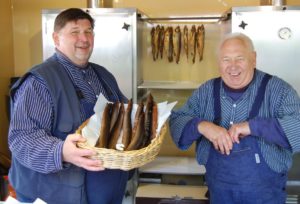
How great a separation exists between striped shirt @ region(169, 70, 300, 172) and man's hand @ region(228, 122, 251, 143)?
0.36ft

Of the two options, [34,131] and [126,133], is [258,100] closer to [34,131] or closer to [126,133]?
[126,133]

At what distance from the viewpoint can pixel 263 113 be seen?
1.53 metres

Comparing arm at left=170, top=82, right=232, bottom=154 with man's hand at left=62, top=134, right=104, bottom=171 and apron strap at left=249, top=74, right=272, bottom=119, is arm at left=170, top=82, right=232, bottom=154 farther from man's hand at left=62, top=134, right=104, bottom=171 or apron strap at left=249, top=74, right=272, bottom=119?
man's hand at left=62, top=134, right=104, bottom=171

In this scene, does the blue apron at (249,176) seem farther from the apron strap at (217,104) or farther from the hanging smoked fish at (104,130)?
the hanging smoked fish at (104,130)

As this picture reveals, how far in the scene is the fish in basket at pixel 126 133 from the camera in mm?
1087

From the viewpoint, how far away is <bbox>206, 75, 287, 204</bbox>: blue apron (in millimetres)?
1516

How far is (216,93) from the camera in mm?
1652

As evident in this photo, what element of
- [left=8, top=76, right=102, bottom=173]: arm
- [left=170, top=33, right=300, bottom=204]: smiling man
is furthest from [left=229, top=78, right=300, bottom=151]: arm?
[left=8, top=76, right=102, bottom=173]: arm

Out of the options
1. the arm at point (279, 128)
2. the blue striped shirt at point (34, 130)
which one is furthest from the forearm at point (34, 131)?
the arm at point (279, 128)

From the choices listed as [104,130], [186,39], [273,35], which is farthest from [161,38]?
[104,130]

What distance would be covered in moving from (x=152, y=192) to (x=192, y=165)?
1.29 ft

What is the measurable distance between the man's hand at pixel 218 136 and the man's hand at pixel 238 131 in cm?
2

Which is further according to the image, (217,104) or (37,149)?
(217,104)

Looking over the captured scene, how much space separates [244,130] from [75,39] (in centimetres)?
80
